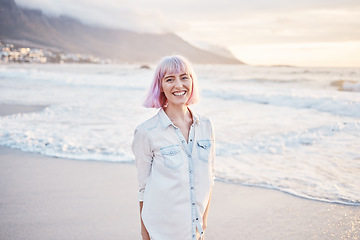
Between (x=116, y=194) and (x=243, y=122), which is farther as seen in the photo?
(x=243, y=122)

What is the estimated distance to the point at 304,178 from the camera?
15.6ft

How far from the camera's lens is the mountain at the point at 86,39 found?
100 m

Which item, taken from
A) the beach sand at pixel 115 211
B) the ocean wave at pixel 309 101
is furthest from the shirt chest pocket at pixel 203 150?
the ocean wave at pixel 309 101

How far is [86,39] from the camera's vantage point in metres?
155

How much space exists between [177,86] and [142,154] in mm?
517

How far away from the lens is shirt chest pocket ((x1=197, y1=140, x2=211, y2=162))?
2.00m

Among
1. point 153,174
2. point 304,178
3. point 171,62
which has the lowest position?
point 304,178

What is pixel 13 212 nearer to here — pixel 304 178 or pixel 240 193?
pixel 240 193

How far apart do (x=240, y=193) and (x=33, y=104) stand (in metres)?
11.4

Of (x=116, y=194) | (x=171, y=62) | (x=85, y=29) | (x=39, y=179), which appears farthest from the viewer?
(x=85, y=29)

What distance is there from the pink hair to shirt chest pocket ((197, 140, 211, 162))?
15.1 inches

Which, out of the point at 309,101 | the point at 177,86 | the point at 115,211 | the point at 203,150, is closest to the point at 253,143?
the point at 115,211

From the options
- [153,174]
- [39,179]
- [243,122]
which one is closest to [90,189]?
[39,179]

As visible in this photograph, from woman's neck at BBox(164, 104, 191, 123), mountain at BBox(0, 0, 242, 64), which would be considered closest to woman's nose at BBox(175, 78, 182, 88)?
woman's neck at BBox(164, 104, 191, 123)
